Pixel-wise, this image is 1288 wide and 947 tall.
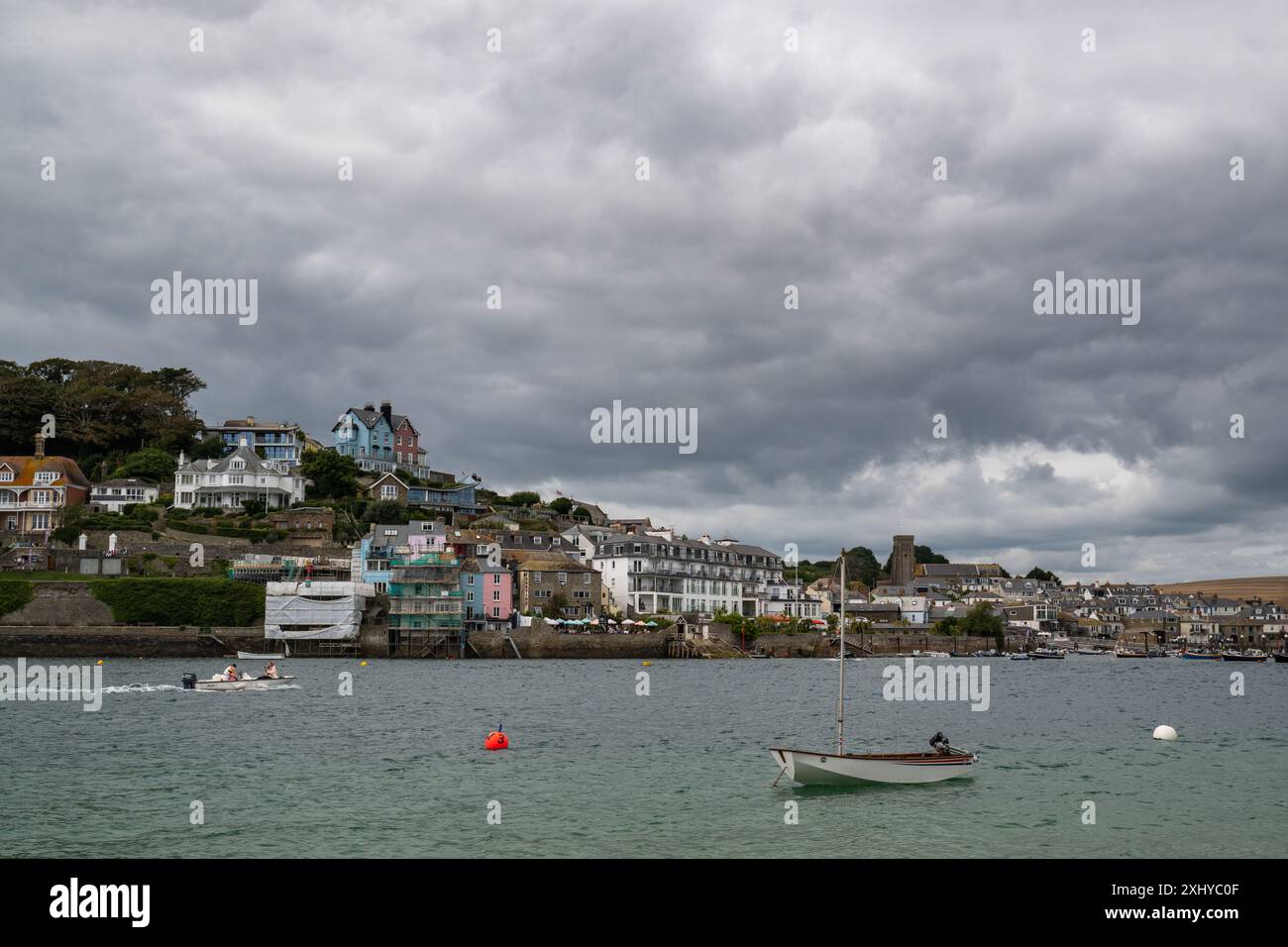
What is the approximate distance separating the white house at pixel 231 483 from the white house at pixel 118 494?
316cm

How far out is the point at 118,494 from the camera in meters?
118

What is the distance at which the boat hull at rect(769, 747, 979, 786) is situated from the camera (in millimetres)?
29342

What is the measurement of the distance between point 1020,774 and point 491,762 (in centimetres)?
1686

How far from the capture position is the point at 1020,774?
112 ft

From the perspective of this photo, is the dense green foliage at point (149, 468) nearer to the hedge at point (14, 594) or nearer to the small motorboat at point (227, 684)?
the hedge at point (14, 594)

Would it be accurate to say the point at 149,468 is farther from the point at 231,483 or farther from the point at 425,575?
the point at 425,575

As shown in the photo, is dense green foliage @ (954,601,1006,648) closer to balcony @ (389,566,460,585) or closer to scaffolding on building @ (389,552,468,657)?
scaffolding on building @ (389,552,468,657)

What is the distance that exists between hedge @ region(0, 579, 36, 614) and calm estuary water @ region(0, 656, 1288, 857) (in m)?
40.3

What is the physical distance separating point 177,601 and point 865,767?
265ft

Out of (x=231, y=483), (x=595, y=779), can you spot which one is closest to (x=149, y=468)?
(x=231, y=483)

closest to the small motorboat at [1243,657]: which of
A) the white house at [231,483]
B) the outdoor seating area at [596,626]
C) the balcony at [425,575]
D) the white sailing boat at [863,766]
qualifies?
the outdoor seating area at [596,626]
